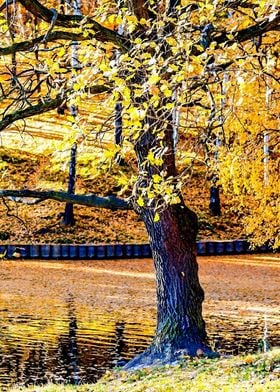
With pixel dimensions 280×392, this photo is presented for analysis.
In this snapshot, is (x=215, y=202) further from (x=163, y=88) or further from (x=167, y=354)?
(x=163, y=88)

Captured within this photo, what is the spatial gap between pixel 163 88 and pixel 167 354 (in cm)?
479

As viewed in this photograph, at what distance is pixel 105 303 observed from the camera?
16.3 m

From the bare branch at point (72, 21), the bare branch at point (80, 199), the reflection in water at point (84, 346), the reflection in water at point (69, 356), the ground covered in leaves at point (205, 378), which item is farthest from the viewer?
the reflection in water at point (84, 346)

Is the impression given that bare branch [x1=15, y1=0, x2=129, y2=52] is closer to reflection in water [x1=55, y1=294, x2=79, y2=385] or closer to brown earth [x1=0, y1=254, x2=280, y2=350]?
reflection in water [x1=55, y1=294, x2=79, y2=385]

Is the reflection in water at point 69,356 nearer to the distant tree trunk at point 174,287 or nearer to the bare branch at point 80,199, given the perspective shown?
the distant tree trunk at point 174,287

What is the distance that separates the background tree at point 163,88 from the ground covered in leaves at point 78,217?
1425 cm

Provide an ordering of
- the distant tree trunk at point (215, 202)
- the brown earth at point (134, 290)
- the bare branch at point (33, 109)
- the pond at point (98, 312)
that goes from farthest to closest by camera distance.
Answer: the distant tree trunk at point (215, 202)
the brown earth at point (134, 290)
the pond at point (98, 312)
the bare branch at point (33, 109)

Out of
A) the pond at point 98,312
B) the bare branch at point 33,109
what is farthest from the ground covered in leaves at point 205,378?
the bare branch at point 33,109

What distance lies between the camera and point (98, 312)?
1509cm

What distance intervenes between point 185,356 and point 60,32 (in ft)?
13.0

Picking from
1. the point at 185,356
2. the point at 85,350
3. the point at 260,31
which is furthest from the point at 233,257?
the point at 260,31

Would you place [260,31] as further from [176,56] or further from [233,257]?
[233,257]

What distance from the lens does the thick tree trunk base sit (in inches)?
370

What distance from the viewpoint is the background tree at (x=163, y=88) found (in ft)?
20.4
